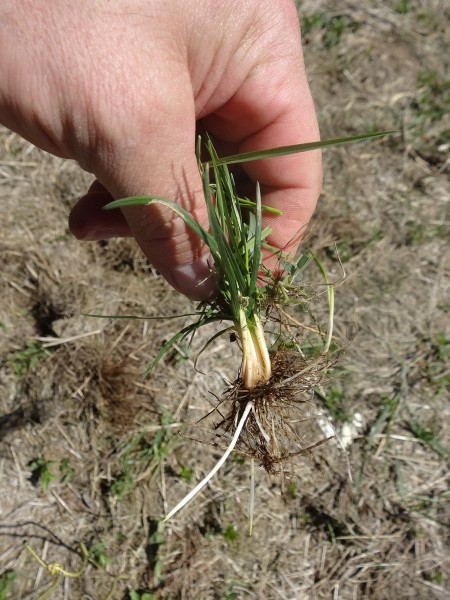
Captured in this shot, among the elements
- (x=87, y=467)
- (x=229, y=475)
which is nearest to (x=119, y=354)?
(x=87, y=467)

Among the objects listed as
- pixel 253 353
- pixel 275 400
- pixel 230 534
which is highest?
pixel 253 353

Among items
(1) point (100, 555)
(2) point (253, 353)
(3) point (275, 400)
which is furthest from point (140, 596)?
(2) point (253, 353)

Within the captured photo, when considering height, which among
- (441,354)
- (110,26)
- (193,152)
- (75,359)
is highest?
(110,26)

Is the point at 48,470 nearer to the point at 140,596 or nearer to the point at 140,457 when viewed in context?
the point at 140,457

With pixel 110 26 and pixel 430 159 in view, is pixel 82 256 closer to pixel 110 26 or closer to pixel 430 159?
pixel 110 26

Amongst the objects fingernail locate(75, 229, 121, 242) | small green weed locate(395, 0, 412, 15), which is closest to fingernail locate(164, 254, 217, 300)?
fingernail locate(75, 229, 121, 242)

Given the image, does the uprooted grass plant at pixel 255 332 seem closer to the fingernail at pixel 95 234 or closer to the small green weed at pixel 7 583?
the fingernail at pixel 95 234
